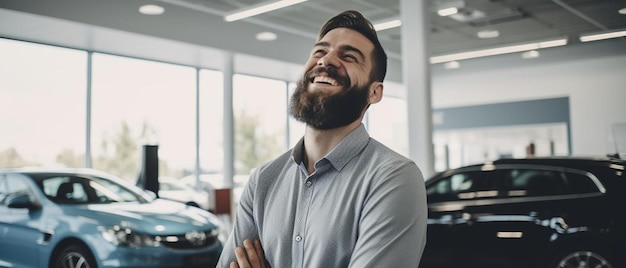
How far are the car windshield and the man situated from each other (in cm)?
334

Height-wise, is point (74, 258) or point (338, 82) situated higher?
point (338, 82)

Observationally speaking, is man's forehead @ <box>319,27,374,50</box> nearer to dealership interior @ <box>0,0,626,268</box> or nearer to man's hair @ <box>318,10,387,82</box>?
man's hair @ <box>318,10,387,82</box>

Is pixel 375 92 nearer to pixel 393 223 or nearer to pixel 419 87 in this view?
pixel 393 223

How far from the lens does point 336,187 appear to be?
4.38 feet

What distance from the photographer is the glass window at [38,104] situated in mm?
6227

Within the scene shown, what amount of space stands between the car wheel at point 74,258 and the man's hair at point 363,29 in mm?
3237

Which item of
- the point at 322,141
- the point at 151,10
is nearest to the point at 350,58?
the point at 322,141

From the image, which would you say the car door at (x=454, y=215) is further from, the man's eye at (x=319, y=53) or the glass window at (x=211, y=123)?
the glass window at (x=211, y=123)

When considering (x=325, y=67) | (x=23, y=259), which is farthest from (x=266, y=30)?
(x=325, y=67)

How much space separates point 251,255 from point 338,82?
468 millimetres

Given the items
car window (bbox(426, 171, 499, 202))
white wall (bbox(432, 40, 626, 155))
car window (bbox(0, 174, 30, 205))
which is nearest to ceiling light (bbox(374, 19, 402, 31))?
white wall (bbox(432, 40, 626, 155))

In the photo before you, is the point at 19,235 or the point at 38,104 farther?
the point at 38,104

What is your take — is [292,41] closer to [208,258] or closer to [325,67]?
[208,258]

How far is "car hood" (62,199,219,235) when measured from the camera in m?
4.25
